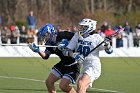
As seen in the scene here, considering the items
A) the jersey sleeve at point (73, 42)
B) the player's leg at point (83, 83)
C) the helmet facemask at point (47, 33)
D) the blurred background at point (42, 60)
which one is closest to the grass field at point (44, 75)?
the blurred background at point (42, 60)

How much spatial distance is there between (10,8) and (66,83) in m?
45.4

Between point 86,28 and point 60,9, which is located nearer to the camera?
point 86,28

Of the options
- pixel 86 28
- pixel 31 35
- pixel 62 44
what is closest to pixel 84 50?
pixel 86 28

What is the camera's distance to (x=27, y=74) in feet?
63.6

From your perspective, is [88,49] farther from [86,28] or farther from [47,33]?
[47,33]

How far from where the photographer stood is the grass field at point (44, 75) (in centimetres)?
1549

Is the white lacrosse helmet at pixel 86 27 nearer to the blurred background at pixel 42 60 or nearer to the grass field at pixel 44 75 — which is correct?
the blurred background at pixel 42 60

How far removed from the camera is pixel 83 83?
432 inches

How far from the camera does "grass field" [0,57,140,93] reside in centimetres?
1549

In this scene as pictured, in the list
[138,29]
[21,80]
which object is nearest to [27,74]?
[21,80]

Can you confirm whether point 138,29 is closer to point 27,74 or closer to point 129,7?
point 27,74

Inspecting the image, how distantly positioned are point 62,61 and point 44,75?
6.85 m

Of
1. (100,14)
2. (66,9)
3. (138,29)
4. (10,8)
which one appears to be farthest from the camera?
(66,9)

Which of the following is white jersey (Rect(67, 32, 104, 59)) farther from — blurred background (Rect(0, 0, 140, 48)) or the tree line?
the tree line
